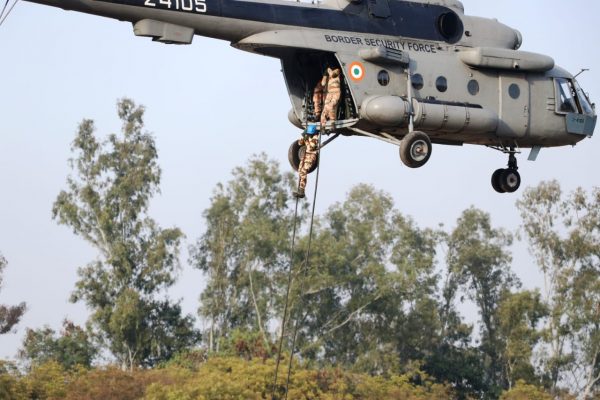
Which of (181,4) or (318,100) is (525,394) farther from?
(181,4)

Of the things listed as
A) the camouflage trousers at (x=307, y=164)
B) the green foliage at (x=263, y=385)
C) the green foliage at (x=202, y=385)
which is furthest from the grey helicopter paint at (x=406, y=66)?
the green foliage at (x=202, y=385)

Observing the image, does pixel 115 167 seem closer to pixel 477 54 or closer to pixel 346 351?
pixel 346 351

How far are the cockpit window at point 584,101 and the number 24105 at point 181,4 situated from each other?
24.8 ft

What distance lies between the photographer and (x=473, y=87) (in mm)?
23688

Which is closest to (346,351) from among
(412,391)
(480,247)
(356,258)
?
(356,258)

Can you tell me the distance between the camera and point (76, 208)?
193 ft

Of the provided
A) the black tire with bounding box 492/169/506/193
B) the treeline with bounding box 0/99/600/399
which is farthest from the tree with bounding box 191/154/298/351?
the black tire with bounding box 492/169/506/193

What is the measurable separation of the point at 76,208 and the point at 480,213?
2150cm

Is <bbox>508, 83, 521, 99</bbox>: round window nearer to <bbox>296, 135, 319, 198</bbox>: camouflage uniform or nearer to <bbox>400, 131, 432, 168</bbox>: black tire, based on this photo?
<bbox>400, 131, 432, 168</bbox>: black tire

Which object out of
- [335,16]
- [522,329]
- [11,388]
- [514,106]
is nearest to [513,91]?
[514,106]

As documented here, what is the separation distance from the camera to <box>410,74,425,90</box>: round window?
23.0 m

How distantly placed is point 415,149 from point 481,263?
4741cm

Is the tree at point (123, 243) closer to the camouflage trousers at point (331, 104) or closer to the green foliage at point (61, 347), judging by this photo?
the green foliage at point (61, 347)

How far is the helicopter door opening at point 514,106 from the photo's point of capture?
942 inches
